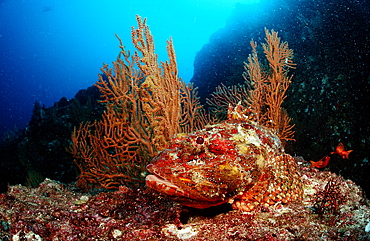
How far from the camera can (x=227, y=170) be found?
6.59ft

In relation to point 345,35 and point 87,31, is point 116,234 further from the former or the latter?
point 87,31

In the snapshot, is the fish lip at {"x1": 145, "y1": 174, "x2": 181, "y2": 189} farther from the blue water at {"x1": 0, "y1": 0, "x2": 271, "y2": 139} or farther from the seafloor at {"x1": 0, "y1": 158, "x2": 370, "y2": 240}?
the blue water at {"x1": 0, "y1": 0, "x2": 271, "y2": 139}

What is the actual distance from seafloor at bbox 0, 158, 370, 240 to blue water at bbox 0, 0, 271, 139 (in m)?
99.5

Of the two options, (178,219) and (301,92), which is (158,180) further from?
(301,92)

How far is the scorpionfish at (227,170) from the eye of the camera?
1.97m

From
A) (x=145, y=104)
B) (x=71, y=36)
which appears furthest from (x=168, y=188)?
(x=71, y=36)

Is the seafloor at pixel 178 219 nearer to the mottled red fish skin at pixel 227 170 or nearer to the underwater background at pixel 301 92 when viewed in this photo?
the mottled red fish skin at pixel 227 170

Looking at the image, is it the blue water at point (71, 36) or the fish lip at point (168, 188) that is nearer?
the fish lip at point (168, 188)

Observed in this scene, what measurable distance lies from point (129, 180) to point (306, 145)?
621 cm

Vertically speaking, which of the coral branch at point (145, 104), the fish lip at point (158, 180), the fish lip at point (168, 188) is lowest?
the fish lip at point (168, 188)

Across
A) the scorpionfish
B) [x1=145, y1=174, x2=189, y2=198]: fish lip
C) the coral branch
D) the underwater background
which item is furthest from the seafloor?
the underwater background

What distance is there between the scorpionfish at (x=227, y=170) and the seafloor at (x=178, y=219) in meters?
0.18

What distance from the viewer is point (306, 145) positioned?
7.05 metres

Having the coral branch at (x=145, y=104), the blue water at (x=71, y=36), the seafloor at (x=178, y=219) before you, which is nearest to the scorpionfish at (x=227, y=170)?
the seafloor at (x=178, y=219)
